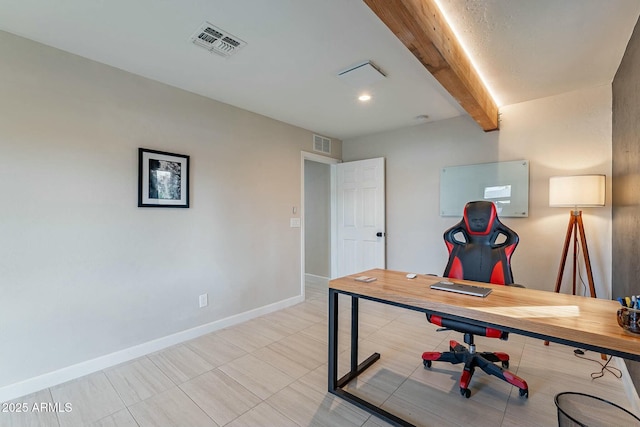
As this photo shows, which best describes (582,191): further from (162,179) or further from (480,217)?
(162,179)

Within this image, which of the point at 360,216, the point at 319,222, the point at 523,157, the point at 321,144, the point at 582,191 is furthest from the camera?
the point at 319,222

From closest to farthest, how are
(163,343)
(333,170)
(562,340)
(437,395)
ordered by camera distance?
(562,340), (437,395), (163,343), (333,170)

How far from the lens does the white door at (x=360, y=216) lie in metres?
4.13

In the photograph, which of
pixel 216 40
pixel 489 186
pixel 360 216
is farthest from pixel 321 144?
pixel 216 40

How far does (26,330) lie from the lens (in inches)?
76.7

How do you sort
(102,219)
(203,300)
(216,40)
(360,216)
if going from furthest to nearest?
(360,216)
(203,300)
(102,219)
(216,40)

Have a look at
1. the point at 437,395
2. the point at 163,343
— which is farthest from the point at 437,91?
the point at 163,343

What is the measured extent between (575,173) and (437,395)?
2524 millimetres

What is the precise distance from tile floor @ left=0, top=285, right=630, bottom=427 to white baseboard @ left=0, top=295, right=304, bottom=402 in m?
0.06

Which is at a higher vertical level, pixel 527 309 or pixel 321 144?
pixel 321 144

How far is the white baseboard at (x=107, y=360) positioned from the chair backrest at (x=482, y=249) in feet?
7.49

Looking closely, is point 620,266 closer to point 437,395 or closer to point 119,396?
point 437,395

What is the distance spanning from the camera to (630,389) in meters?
1.85

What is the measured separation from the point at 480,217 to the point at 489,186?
1.39 meters
